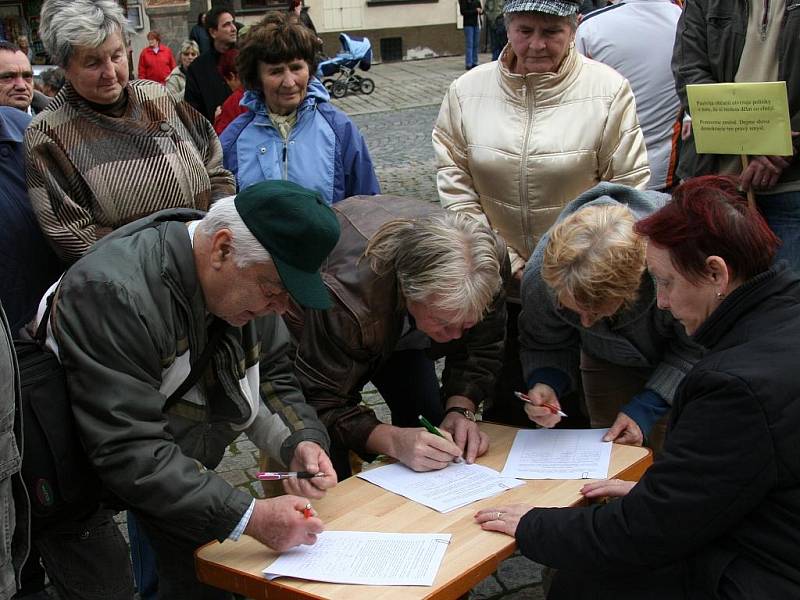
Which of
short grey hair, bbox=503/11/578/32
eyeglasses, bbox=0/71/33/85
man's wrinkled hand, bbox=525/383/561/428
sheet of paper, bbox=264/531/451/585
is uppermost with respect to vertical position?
short grey hair, bbox=503/11/578/32

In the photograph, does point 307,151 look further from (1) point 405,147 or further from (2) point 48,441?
(1) point 405,147

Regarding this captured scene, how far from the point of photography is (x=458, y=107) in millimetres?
3705

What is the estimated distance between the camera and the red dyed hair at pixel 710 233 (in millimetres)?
2168

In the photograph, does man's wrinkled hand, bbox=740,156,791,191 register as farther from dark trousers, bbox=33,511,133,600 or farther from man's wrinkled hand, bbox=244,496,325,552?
dark trousers, bbox=33,511,133,600

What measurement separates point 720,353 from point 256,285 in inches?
41.1

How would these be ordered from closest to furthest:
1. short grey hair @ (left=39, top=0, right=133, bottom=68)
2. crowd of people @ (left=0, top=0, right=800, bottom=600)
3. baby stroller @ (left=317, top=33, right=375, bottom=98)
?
crowd of people @ (left=0, top=0, right=800, bottom=600), short grey hair @ (left=39, top=0, right=133, bottom=68), baby stroller @ (left=317, top=33, right=375, bottom=98)

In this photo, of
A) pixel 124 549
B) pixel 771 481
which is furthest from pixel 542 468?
pixel 124 549

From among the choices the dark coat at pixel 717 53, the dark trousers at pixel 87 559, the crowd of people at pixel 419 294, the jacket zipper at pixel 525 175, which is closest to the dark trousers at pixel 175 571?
the crowd of people at pixel 419 294

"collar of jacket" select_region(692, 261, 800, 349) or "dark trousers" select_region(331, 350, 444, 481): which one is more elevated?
"collar of jacket" select_region(692, 261, 800, 349)

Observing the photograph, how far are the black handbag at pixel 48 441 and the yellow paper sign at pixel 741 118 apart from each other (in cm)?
234

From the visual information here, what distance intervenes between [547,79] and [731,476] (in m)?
1.91

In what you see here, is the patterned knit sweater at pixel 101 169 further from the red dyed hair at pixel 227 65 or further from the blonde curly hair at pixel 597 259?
the red dyed hair at pixel 227 65

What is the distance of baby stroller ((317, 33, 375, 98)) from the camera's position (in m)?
15.7

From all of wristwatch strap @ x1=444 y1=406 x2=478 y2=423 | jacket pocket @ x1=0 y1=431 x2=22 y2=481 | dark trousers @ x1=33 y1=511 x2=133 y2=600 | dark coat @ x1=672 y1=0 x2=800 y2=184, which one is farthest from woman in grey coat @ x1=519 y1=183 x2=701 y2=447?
jacket pocket @ x1=0 y1=431 x2=22 y2=481
